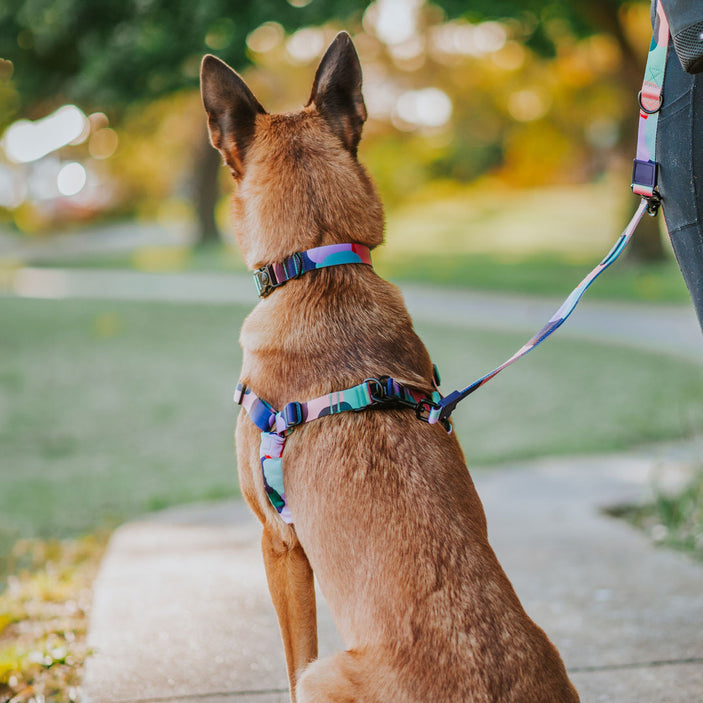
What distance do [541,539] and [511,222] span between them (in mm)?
27207

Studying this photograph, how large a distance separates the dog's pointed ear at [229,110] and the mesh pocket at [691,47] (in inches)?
50.2

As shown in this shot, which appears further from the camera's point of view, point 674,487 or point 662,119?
point 674,487

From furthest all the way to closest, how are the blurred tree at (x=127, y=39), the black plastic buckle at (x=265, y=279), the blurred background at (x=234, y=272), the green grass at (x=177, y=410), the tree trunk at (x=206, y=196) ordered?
the tree trunk at (x=206, y=196) → the blurred tree at (x=127, y=39) → the blurred background at (x=234, y=272) → the green grass at (x=177, y=410) → the black plastic buckle at (x=265, y=279)

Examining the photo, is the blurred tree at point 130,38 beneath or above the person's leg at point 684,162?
above

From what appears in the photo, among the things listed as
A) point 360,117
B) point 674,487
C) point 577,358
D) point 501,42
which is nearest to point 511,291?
point 577,358

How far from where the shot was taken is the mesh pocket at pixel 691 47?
6.55ft

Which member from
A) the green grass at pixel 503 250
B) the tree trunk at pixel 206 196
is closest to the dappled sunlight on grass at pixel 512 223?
the green grass at pixel 503 250

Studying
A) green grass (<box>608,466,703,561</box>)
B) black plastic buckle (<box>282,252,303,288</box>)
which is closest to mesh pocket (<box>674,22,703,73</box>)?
black plastic buckle (<box>282,252,303,288</box>)

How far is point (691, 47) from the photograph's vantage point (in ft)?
6.60

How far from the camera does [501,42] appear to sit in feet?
69.8

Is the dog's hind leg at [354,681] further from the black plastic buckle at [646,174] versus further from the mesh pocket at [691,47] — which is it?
the mesh pocket at [691,47]

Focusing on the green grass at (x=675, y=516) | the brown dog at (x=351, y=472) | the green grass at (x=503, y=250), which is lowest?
the green grass at (x=675, y=516)

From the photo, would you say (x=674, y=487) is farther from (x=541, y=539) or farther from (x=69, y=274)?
(x=69, y=274)

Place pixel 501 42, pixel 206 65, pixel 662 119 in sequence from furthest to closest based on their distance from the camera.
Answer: pixel 501 42 → pixel 206 65 → pixel 662 119
